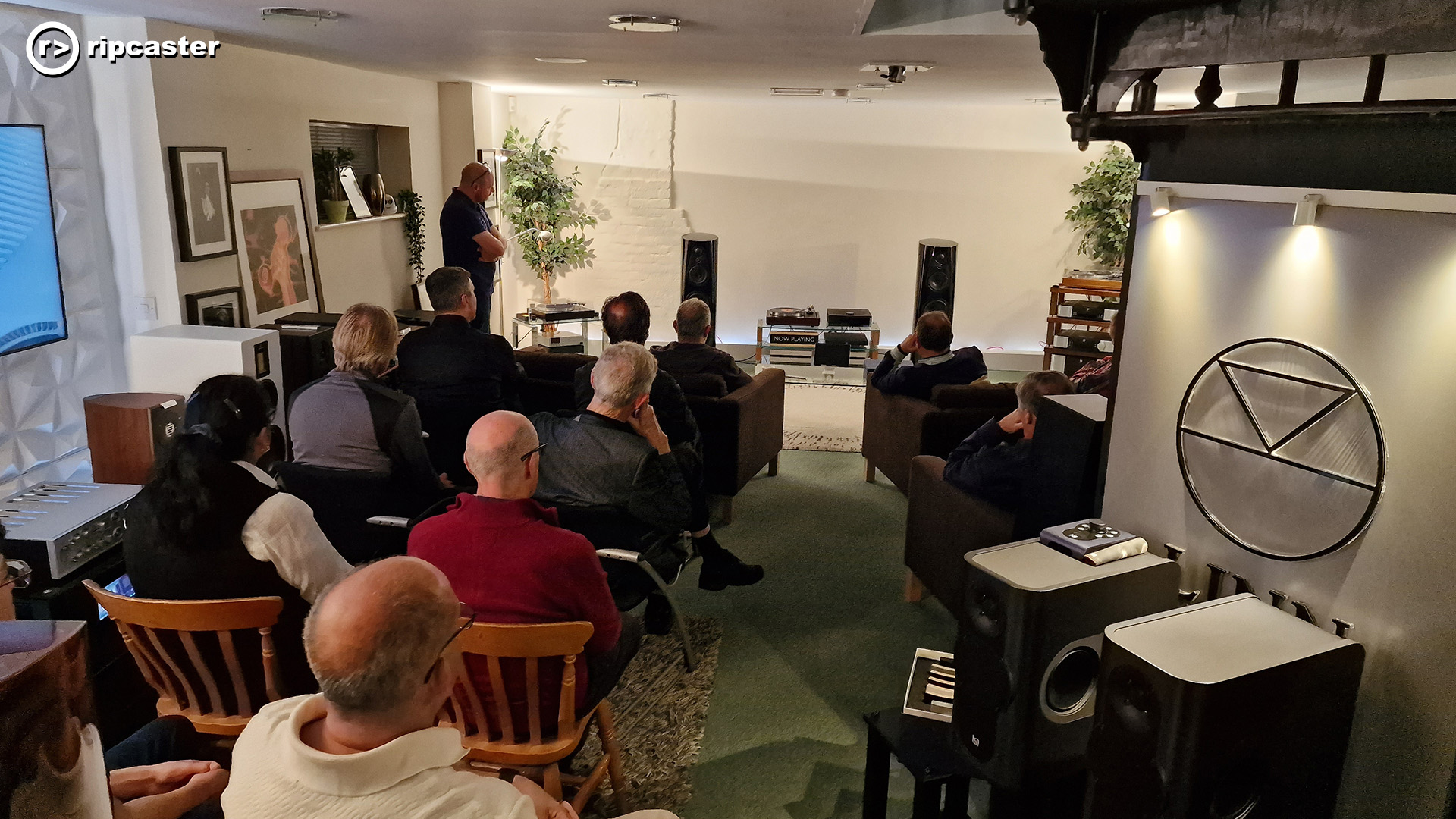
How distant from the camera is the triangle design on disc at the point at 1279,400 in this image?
6.21ft

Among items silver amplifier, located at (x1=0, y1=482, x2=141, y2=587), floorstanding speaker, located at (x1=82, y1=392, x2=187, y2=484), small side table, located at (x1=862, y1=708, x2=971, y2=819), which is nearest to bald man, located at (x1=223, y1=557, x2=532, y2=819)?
small side table, located at (x1=862, y1=708, x2=971, y2=819)

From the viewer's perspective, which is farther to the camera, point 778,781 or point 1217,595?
point 778,781

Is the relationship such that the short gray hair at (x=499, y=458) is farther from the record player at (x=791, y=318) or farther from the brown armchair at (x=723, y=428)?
the record player at (x=791, y=318)

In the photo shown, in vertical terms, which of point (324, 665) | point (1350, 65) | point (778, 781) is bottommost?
point (778, 781)

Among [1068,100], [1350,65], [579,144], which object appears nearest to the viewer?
[1068,100]

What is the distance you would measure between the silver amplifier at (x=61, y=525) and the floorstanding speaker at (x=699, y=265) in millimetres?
5562

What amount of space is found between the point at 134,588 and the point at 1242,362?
2538 millimetres

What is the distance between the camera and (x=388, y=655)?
1.28 metres

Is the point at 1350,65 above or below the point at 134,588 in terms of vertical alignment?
above

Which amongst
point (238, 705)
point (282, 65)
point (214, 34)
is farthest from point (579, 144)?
point (238, 705)

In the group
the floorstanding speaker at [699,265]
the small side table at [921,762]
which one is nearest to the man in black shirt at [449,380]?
the small side table at [921,762]

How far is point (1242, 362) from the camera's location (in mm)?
2064

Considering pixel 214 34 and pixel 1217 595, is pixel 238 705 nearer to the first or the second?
pixel 1217 595

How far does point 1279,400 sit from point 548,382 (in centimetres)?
339
